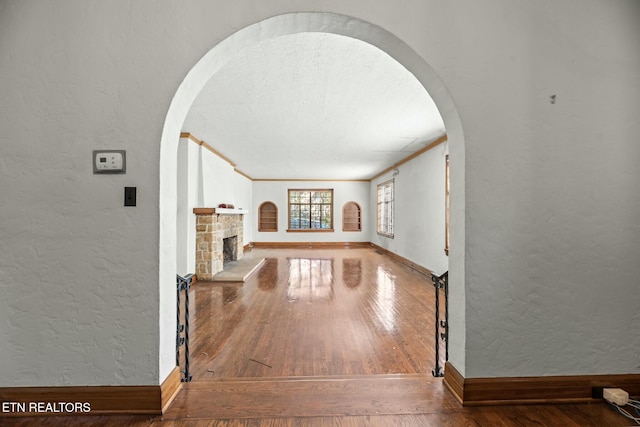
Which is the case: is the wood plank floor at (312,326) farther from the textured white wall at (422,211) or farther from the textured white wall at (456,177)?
the textured white wall at (456,177)

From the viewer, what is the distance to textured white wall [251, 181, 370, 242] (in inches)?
450

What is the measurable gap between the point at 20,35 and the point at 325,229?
10270 millimetres

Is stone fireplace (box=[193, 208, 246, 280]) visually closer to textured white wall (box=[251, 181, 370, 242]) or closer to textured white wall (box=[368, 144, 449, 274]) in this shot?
textured white wall (box=[368, 144, 449, 274])

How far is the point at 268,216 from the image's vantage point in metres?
11.5

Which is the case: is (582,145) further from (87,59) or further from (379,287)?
(379,287)

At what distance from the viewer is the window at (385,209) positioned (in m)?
9.11

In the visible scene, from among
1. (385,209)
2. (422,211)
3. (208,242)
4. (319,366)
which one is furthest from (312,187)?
(319,366)

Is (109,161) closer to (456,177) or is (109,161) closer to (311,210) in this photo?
(456,177)

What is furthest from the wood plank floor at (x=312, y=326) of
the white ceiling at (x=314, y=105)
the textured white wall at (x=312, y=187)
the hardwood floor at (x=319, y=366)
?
the textured white wall at (x=312, y=187)

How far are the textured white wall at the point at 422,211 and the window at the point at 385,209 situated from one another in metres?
0.53

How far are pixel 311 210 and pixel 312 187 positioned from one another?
0.90 m

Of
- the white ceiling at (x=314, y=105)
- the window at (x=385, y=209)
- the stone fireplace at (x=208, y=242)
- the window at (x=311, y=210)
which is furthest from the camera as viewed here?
the window at (x=311, y=210)

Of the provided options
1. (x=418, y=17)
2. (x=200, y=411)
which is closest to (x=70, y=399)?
(x=200, y=411)

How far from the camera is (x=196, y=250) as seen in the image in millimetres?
5418
